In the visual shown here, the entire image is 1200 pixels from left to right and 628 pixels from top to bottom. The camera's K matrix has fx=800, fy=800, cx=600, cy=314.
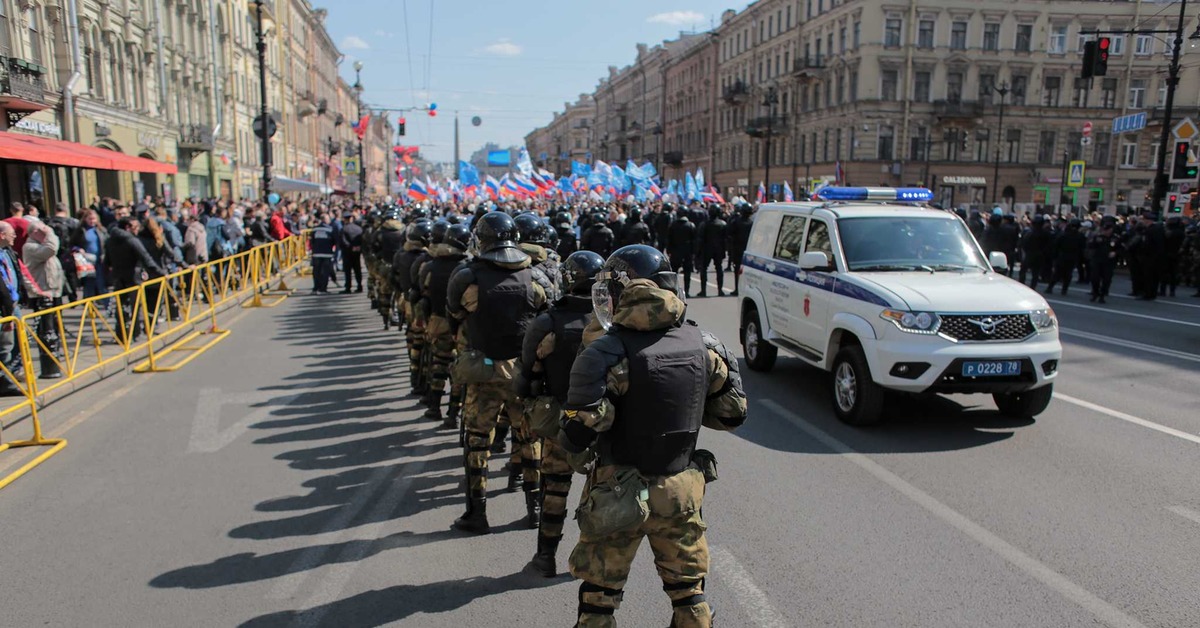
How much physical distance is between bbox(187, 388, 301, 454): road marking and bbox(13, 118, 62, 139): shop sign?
50.6ft

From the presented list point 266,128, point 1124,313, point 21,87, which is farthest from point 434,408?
point 266,128

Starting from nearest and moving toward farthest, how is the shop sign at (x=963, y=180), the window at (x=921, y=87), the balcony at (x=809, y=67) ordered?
1. the window at (x=921, y=87)
2. the shop sign at (x=963, y=180)
3. the balcony at (x=809, y=67)

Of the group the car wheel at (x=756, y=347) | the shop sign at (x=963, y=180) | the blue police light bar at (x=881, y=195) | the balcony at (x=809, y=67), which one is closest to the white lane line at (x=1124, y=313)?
the blue police light bar at (x=881, y=195)

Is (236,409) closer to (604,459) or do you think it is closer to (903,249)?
(604,459)

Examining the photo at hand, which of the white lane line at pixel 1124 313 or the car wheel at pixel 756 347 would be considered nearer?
the car wheel at pixel 756 347

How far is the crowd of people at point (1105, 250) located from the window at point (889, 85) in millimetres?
35695

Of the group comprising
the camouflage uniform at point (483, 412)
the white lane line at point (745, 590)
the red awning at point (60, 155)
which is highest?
the red awning at point (60, 155)

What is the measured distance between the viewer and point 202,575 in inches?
177

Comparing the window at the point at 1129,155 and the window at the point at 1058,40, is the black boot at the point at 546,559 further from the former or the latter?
the window at the point at 1129,155

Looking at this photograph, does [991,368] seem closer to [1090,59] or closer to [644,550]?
[644,550]

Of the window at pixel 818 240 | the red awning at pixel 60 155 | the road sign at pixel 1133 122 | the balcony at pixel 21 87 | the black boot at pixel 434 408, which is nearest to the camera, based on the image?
the black boot at pixel 434 408

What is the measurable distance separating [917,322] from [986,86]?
55.9 meters

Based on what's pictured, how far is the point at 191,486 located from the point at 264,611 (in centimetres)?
227

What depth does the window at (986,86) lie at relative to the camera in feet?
180
